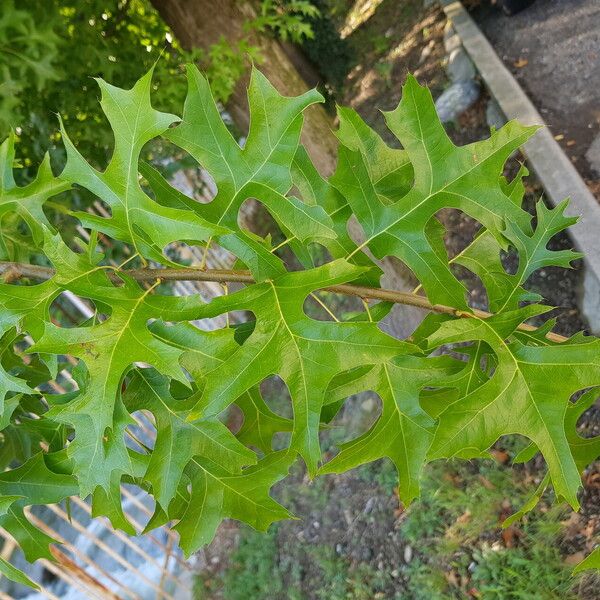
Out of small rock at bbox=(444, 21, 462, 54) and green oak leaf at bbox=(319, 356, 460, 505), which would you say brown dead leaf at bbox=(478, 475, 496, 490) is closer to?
green oak leaf at bbox=(319, 356, 460, 505)

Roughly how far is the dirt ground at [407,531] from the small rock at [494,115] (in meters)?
0.05

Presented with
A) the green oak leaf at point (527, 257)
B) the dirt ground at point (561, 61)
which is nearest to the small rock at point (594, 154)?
the dirt ground at point (561, 61)

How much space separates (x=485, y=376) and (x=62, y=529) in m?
5.37

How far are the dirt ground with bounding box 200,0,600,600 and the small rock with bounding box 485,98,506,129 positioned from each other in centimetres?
5

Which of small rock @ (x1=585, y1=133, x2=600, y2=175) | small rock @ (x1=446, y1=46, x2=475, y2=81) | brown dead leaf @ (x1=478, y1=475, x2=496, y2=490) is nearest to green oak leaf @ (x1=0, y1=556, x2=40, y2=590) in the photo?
brown dead leaf @ (x1=478, y1=475, x2=496, y2=490)

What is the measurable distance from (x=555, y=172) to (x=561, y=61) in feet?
5.04

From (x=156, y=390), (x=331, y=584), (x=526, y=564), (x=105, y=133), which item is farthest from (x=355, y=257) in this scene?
(x=105, y=133)

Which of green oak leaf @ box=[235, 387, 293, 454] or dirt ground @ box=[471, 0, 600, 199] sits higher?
green oak leaf @ box=[235, 387, 293, 454]

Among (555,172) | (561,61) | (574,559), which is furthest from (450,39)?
(574,559)

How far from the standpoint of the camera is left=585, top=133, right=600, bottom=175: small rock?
344 centimetres

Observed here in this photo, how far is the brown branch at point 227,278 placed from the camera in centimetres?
115

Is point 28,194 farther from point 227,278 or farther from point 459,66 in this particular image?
point 459,66

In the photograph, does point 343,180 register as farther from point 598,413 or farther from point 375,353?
point 598,413

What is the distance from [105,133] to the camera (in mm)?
3658
